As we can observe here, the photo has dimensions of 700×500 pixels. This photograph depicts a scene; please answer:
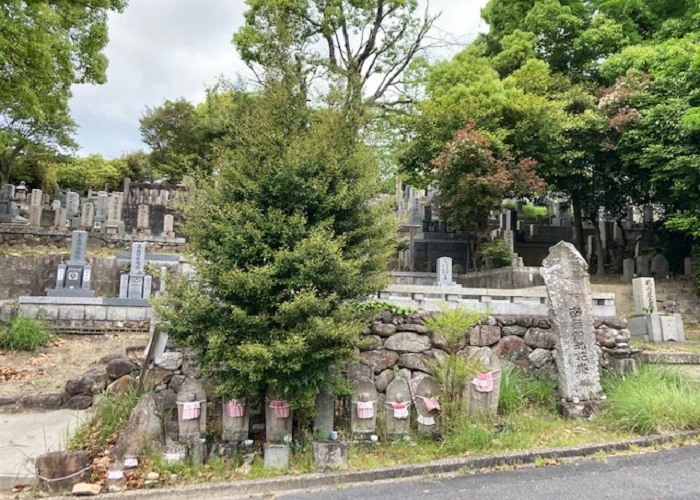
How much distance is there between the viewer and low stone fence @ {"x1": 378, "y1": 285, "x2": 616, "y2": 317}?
7.32m

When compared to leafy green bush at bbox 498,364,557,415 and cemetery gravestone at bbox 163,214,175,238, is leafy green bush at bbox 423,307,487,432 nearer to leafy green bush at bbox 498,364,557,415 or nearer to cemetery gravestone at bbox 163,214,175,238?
leafy green bush at bbox 498,364,557,415

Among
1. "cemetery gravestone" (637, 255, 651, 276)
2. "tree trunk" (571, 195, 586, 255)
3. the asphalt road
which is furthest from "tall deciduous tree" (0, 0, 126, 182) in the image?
"cemetery gravestone" (637, 255, 651, 276)

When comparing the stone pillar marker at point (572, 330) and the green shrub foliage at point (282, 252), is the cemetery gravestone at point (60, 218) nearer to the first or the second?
the green shrub foliage at point (282, 252)

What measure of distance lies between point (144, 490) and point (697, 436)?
5.34m

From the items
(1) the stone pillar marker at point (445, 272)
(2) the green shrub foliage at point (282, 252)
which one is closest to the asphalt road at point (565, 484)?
(2) the green shrub foliage at point (282, 252)

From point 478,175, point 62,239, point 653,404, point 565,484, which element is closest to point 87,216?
point 62,239

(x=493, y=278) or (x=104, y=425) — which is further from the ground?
(x=493, y=278)

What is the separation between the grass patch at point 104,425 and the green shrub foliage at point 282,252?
114 centimetres

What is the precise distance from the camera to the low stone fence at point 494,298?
7316 mm

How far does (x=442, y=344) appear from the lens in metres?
5.30

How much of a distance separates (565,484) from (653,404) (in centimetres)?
172

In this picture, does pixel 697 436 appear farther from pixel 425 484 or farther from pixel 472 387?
pixel 425 484

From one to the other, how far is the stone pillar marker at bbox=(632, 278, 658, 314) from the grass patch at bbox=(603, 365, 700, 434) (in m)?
4.39

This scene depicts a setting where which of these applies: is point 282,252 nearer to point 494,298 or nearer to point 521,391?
point 521,391
